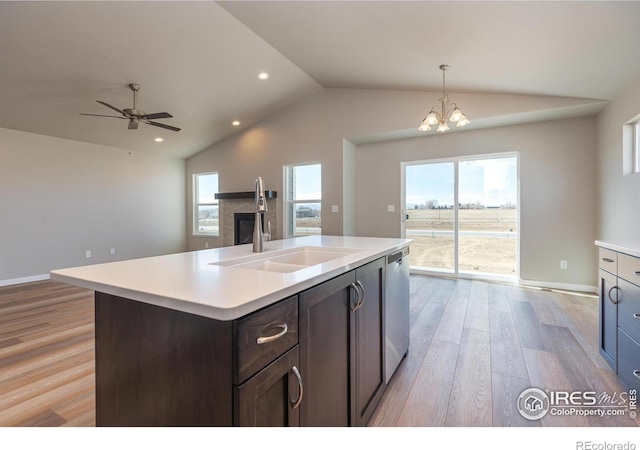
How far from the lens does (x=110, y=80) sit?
3857mm

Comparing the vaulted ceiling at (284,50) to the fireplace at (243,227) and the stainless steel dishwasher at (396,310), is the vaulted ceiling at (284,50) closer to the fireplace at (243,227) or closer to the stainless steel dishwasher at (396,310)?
the stainless steel dishwasher at (396,310)

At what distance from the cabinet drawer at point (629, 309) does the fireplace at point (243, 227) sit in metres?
5.63

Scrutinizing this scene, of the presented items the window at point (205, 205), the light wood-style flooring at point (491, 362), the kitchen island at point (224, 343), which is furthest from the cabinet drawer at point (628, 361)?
the window at point (205, 205)

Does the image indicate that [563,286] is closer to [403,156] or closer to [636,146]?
[636,146]

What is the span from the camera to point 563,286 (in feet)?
13.6

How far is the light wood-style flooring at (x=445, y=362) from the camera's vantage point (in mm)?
1624

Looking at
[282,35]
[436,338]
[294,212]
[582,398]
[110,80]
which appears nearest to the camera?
[582,398]

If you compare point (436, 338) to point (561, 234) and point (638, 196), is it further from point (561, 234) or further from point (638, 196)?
point (561, 234)

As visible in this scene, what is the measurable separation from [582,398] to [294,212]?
497cm

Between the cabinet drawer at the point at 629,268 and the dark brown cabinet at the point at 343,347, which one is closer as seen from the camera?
the dark brown cabinet at the point at 343,347

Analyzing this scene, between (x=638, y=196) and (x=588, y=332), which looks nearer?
(x=588, y=332)

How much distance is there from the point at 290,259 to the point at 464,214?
3.92 m

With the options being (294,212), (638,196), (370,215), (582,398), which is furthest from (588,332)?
(294,212)

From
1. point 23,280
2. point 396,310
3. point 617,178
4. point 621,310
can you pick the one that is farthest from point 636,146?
point 23,280
